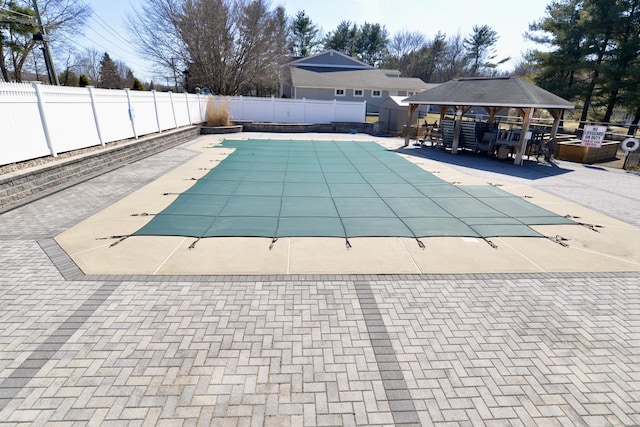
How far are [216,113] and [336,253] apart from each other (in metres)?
18.3

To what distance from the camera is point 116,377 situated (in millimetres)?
2883

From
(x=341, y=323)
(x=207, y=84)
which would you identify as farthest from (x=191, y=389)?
(x=207, y=84)

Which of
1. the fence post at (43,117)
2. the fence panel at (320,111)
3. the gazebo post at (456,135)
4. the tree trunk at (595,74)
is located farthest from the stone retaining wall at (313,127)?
the fence post at (43,117)

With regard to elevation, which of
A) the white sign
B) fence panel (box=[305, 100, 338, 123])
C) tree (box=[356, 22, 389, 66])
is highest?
tree (box=[356, 22, 389, 66])

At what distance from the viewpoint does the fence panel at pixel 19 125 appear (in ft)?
22.4

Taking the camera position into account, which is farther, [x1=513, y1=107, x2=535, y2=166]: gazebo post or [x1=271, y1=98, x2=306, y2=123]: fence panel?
[x1=271, y1=98, x2=306, y2=123]: fence panel

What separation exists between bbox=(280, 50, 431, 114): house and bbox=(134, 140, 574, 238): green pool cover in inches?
913

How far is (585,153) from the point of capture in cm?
1511

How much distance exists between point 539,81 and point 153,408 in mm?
32870

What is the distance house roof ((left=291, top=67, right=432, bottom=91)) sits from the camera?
3231 cm

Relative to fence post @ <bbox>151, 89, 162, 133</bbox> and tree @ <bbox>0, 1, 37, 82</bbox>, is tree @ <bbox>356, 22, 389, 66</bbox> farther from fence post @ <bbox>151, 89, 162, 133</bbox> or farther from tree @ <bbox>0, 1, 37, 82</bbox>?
fence post @ <bbox>151, 89, 162, 133</bbox>

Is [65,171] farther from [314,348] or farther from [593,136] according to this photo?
[593,136]

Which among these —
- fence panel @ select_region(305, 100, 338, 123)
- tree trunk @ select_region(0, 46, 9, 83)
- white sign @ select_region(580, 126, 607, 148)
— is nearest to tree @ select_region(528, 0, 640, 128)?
white sign @ select_region(580, 126, 607, 148)

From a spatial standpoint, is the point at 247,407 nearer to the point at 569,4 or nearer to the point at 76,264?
the point at 76,264
